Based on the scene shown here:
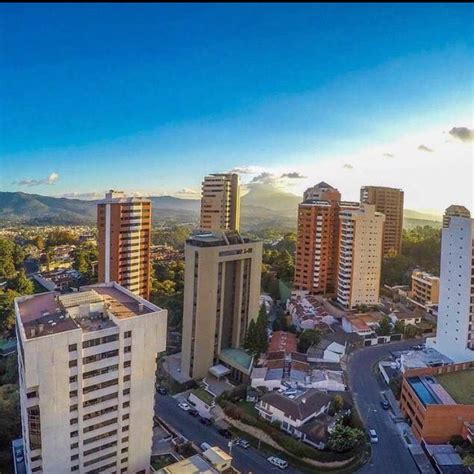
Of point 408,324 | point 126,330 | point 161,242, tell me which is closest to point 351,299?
point 408,324

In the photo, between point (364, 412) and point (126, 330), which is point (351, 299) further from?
point (126, 330)

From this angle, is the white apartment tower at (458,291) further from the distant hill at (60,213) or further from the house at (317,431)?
the distant hill at (60,213)

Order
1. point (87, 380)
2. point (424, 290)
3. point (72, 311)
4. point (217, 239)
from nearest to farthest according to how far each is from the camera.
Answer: point (87, 380), point (72, 311), point (217, 239), point (424, 290)

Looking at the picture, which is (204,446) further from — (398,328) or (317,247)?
(317,247)

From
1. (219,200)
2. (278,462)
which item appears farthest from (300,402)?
(219,200)

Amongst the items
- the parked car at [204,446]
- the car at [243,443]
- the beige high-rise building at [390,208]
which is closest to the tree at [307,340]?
the car at [243,443]

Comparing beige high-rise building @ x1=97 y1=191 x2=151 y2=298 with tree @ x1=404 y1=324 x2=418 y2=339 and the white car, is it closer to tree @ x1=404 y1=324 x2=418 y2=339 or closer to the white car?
the white car
